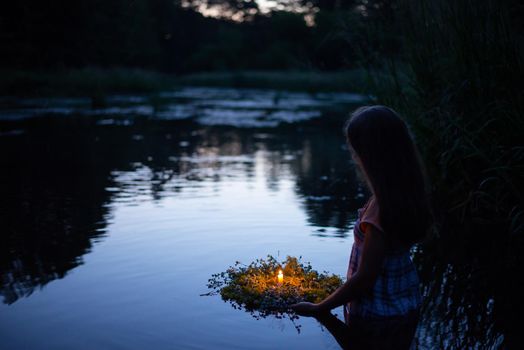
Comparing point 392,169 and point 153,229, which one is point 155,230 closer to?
point 153,229

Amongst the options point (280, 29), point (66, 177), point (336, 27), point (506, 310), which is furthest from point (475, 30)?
point (280, 29)

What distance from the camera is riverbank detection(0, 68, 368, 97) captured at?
965 inches

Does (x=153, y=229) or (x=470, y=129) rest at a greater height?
(x=470, y=129)

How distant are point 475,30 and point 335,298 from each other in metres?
4.07

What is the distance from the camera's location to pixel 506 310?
466cm

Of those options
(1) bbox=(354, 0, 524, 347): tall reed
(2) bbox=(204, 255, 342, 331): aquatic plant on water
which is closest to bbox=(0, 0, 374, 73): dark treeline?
(1) bbox=(354, 0, 524, 347): tall reed

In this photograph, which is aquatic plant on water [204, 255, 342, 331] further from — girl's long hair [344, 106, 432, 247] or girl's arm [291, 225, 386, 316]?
girl's long hair [344, 106, 432, 247]

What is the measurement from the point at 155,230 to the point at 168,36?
190ft

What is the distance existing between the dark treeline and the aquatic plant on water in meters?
3.07

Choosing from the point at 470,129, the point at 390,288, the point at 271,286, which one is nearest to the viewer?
the point at 390,288

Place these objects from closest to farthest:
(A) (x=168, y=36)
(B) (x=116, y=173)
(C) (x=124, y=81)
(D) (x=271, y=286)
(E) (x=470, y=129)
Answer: (D) (x=271, y=286), (E) (x=470, y=129), (B) (x=116, y=173), (C) (x=124, y=81), (A) (x=168, y=36)

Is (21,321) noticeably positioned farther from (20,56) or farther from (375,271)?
(20,56)

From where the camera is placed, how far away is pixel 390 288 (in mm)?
2799

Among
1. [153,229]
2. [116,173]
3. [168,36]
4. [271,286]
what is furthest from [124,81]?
[168,36]
